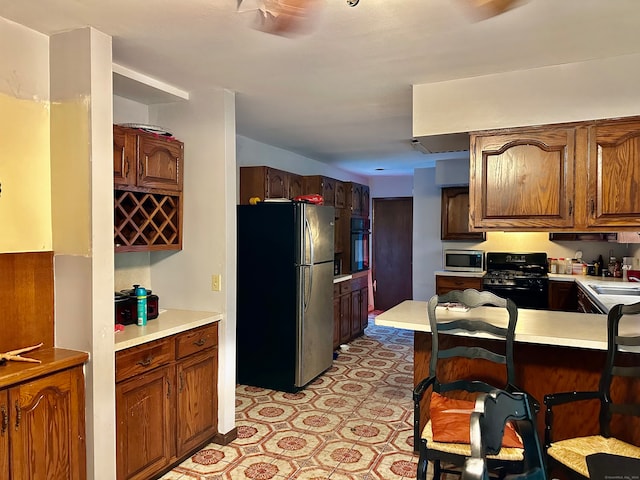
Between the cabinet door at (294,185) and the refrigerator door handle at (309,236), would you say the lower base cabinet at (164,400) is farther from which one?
the cabinet door at (294,185)

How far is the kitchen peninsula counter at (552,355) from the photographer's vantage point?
2.37 metres

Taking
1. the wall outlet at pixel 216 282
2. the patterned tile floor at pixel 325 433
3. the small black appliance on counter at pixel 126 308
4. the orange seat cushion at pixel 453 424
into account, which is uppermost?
the wall outlet at pixel 216 282

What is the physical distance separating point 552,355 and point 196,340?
2.14 metres

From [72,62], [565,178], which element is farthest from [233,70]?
[565,178]

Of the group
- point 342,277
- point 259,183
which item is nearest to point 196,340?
point 259,183

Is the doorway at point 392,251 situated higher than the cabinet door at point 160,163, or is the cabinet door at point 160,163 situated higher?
the cabinet door at point 160,163

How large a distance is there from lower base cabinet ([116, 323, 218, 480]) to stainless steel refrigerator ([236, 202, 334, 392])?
3.56ft

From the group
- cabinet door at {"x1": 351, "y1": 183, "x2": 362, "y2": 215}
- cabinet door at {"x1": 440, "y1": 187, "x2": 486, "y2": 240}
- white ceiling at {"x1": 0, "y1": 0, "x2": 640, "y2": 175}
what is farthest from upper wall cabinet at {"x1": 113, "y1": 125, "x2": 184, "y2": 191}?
cabinet door at {"x1": 440, "y1": 187, "x2": 486, "y2": 240}

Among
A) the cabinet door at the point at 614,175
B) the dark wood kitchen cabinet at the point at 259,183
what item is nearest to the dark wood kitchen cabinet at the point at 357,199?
the dark wood kitchen cabinet at the point at 259,183

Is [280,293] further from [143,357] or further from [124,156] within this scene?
[124,156]

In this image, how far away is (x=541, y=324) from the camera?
259 centimetres

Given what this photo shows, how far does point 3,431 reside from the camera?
71.7 inches

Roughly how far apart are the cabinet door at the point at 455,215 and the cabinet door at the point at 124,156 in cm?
456

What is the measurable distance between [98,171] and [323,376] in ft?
10.1
